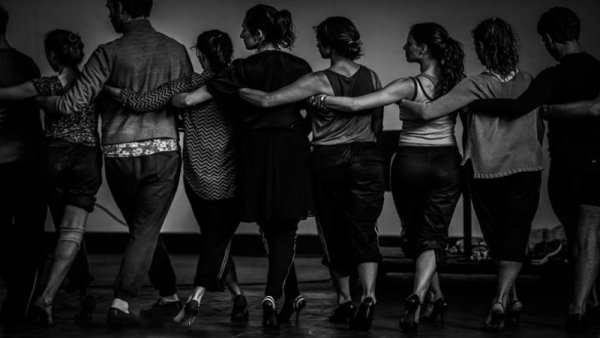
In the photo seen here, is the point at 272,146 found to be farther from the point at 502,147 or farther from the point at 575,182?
the point at 575,182

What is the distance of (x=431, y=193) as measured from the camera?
5.11 metres

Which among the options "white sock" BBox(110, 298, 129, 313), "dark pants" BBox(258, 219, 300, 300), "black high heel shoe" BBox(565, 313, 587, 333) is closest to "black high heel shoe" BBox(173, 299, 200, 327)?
"white sock" BBox(110, 298, 129, 313)

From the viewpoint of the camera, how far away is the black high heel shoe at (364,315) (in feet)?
16.5

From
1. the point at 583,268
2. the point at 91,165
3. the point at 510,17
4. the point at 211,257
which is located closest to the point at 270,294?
the point at 211,257

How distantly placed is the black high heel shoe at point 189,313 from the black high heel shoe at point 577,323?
1.88 meters

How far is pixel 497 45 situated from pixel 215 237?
5.63 ft

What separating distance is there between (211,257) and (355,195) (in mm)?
812

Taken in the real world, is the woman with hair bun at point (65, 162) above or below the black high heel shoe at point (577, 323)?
above

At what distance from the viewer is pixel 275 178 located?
509cm

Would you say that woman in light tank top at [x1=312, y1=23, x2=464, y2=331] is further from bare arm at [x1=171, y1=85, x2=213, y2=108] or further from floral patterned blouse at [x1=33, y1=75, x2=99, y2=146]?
floral patterned blouse at [x1=33, y1=75, x2=99, y2=146]

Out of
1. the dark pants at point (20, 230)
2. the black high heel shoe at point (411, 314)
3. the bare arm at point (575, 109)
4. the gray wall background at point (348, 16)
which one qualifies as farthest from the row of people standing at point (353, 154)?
the gray wall background at point (348, 16)

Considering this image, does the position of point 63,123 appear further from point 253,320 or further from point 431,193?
point 431,193

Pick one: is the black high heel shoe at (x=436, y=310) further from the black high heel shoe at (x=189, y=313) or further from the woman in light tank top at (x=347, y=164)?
the black high heel shoe at (x=189, y=313)

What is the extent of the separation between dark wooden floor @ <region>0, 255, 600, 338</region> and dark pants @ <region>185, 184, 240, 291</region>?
25cm
